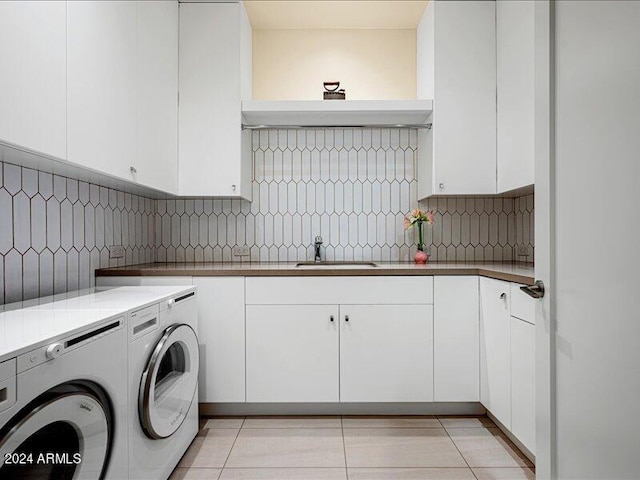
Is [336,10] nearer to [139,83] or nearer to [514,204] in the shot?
[139,83]

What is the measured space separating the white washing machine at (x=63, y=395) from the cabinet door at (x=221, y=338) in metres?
1.01

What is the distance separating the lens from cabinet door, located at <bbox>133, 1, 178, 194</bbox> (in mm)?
2211

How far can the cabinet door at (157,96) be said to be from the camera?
2211 mm

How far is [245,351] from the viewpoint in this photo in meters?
2.48

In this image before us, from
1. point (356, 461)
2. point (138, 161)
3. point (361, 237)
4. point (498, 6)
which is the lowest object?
point (356, 461)

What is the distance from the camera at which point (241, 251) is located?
3164mm

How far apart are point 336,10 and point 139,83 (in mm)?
1489

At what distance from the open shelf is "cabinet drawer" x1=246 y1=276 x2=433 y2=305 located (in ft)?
3.62

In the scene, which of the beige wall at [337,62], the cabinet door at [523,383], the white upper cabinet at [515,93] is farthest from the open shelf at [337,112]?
the cabinet door at [523,383]

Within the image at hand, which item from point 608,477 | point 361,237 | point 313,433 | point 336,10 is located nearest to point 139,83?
point 336,10

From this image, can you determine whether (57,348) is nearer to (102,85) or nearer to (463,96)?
(102,85)

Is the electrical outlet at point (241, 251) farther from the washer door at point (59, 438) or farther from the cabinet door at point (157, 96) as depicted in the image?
the washer door at point (59, 438)

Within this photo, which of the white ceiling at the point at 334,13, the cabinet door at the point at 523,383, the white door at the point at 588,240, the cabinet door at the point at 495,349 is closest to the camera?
the white door at the point at 588,240

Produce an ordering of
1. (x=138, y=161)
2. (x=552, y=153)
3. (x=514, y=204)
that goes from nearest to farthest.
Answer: (x=552, y=153), (x=138, y=161), (x=514, y=204)
